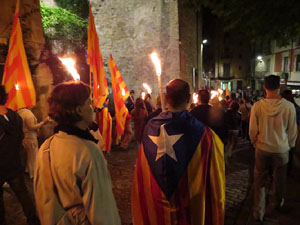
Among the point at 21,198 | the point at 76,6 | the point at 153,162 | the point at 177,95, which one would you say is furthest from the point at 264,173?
the point at 76,6

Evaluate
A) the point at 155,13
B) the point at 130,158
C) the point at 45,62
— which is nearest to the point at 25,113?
the point at 45,62

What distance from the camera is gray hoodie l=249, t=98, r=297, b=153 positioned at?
3039mm

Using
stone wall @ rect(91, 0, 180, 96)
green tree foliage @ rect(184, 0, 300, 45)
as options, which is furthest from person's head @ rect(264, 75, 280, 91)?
stone wall @ rect(91, 0, 180, 96)

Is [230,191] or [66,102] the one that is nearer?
[66,102]

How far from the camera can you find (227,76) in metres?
44.9

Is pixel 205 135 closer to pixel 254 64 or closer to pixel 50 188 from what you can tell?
pixel 50 188

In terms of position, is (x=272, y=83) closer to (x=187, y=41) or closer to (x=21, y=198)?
(x=21, y=198)

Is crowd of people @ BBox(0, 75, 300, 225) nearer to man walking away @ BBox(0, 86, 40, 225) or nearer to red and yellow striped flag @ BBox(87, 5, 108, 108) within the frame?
man walking away @ BBox(0, 86, 40, 225)

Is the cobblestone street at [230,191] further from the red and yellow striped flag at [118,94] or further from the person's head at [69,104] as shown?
the person's head at [69,104]

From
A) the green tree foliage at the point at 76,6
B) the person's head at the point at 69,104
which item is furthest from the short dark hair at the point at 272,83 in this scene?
the green tree foliage at the point at 76,6

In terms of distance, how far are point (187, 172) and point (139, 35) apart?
1197cm

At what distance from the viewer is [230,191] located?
4.31 meters

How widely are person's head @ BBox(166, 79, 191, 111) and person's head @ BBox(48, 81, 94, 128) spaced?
78cm

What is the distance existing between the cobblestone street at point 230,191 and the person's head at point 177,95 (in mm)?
2390
